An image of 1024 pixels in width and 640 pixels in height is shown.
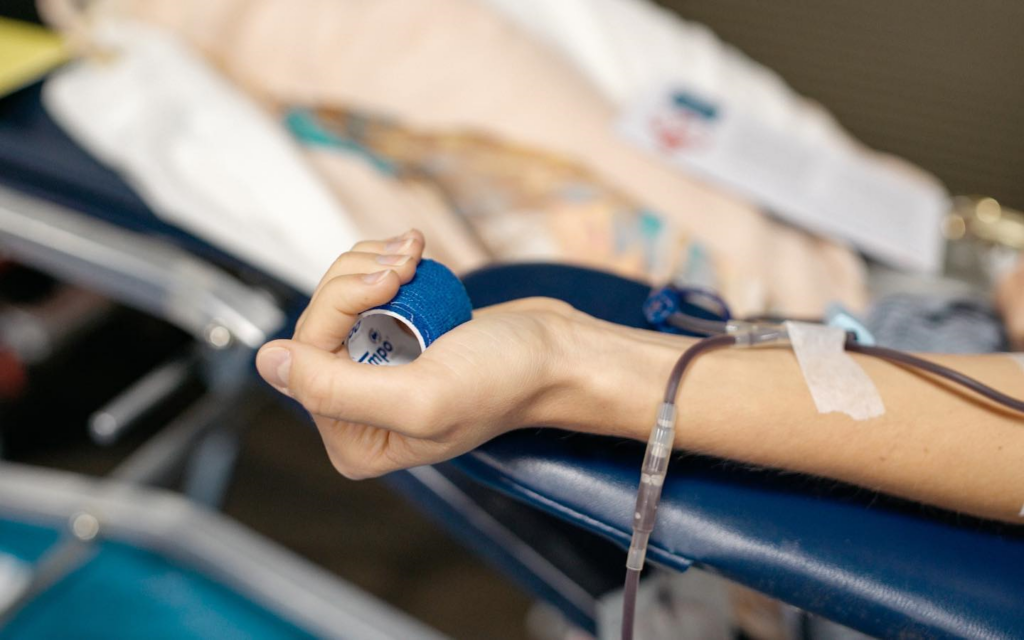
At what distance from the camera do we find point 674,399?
521 millimetres

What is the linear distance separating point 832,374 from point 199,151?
0.74 m

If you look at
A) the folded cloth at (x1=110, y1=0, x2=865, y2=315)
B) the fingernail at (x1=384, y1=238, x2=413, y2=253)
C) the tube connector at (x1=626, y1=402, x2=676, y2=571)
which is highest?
the folded cloth at (x1=110, y1=0, x2=865, y2=315)

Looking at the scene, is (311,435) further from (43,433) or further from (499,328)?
(499,328)

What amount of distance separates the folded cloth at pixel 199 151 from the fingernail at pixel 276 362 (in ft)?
1.40

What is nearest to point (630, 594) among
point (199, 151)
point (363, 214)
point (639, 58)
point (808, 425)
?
point (808, 425)

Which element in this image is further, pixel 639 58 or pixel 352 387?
pixel 639 58

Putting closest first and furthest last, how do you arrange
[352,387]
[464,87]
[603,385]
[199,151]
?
[352,387]
[603,385]
[199,151]
[464,87]

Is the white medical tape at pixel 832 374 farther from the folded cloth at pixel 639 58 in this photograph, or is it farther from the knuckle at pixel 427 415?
the folded cloth at pixel 639 58

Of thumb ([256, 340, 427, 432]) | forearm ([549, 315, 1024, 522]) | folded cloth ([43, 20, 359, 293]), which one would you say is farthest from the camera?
folded cloth ([43, 20, 359, 293])

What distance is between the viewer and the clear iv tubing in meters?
0.49

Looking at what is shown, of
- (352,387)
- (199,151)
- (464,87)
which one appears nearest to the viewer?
(352,387)

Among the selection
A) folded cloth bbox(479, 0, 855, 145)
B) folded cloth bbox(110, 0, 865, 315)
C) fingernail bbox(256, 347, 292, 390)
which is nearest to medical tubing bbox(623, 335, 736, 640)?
fingernail bbox(256, 347, 292, 390)

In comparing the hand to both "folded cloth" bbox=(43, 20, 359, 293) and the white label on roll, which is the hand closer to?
the white label on roll

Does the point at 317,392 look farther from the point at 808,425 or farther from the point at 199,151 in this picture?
the point at 199,151
